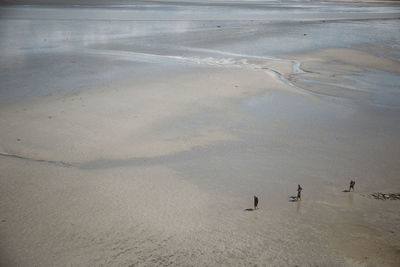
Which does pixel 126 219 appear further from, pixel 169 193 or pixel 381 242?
pixel 381 242

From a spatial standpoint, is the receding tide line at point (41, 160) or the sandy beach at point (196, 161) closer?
the sandy beach at point (196, 161)

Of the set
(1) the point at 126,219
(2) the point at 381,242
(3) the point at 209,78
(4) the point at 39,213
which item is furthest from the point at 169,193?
(3) the point at 209,78

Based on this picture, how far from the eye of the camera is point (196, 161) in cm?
872

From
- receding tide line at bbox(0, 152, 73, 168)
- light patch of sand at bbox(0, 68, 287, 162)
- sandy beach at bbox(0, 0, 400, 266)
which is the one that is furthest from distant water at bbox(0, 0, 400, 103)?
receding tide line at bbox(0, 152, 73, 168)

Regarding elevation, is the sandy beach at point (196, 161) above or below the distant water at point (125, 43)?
below

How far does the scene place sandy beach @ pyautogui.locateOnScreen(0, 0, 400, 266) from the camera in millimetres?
6078

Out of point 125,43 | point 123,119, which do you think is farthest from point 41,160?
point 125,43

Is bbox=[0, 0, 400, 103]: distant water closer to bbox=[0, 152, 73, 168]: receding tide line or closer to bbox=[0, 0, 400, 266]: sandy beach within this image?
bbox=[0, 0, 400, 266]: sandy beach

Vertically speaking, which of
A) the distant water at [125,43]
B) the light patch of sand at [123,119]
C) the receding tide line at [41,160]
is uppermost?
the distant water at [125,43]

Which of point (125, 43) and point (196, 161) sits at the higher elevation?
point (125, 43)

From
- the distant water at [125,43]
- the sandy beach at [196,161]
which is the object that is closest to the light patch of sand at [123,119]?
the sandy beach at [196,161]

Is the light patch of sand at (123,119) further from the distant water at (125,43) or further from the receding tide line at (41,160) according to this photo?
the distant water at (125,43)

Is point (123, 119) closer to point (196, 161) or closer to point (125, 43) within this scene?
point (196, 161)

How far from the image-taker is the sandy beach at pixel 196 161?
6.08 metres
